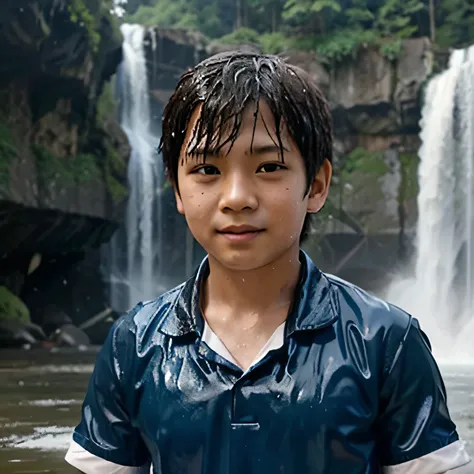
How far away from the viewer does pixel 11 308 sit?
53.3 feet

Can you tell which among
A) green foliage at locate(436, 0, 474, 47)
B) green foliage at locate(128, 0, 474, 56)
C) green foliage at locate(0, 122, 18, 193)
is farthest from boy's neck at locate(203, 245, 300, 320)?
green foliage at locate(436, 0, 474, 47)

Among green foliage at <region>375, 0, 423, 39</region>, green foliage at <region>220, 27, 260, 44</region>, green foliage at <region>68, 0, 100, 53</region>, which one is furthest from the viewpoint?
green foliage at <region>375, 0, 423, 39</region>

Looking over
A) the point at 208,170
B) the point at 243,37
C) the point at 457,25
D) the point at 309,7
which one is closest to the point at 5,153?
the point at 243,37

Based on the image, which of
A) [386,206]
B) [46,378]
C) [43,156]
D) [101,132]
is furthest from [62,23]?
[386,206]

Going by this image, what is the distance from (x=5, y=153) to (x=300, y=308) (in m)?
13.7

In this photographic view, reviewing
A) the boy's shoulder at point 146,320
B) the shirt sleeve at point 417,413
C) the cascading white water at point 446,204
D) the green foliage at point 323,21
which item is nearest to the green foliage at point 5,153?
the green foliage at point 323,21

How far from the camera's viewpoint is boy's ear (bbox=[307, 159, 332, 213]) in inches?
55.9

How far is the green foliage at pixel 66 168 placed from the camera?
51.5 feet

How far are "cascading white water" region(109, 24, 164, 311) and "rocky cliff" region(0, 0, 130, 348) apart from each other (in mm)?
1009

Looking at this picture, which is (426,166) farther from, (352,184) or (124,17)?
(124,17)

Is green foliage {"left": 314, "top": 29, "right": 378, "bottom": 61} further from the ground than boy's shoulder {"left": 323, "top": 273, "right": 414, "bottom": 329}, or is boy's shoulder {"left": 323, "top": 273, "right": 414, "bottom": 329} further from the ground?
green foliage {"left": 314, "top": 29, "right": 378, "bottom": 61}

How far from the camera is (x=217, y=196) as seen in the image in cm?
130

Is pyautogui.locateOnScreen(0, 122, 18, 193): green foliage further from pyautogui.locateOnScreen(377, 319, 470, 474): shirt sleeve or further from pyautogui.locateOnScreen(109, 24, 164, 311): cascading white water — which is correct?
pyautogui.locateOnScreen(377, 319, 470, 474): shirt sleeve

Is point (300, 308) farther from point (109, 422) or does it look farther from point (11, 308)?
point (11, 308)
